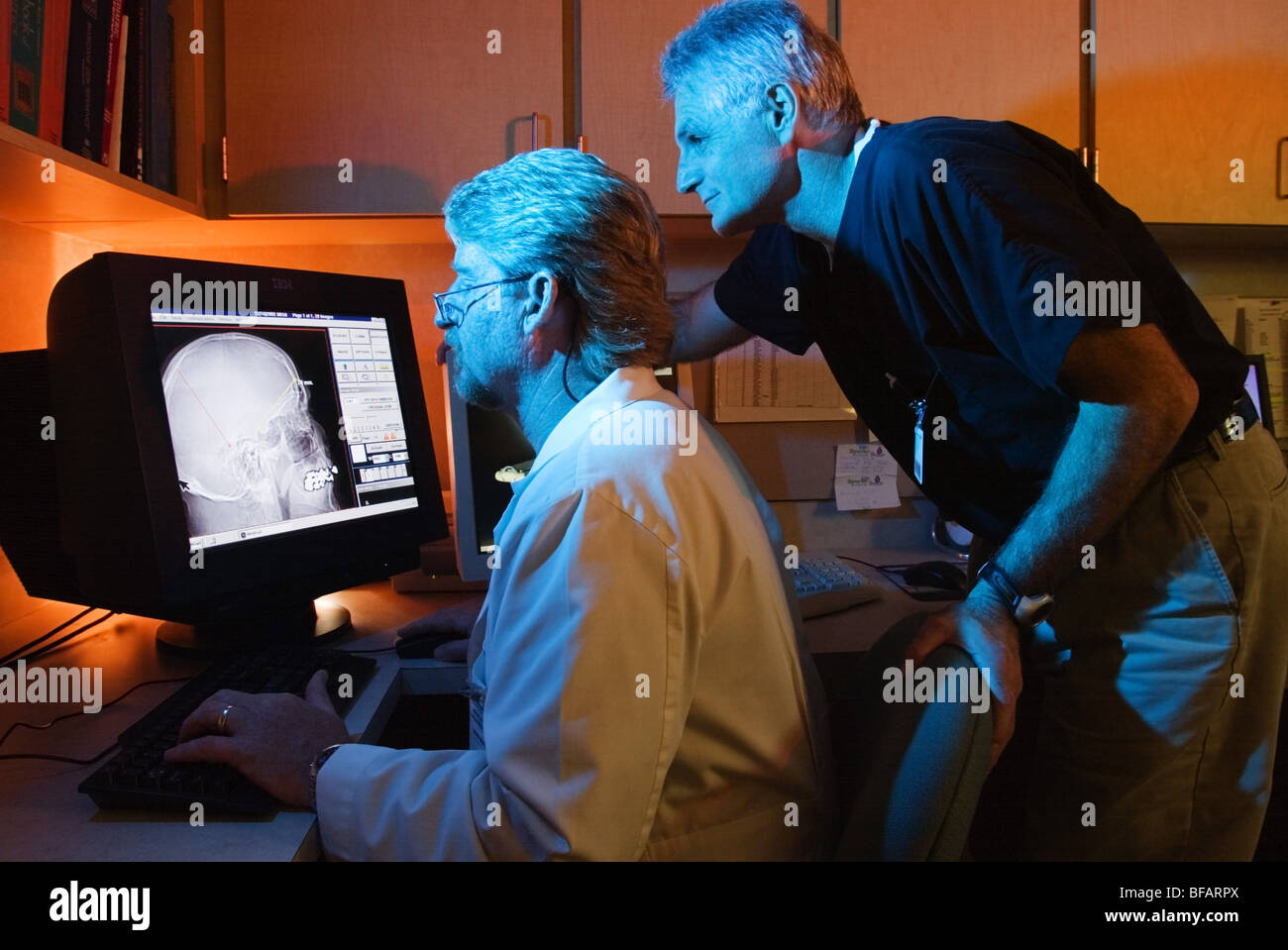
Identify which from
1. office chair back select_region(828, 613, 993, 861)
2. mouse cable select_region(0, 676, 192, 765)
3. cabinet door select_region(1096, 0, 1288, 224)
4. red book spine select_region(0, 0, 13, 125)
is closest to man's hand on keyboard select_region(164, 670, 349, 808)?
mouse cable select_region(0, 676, 192, 765)

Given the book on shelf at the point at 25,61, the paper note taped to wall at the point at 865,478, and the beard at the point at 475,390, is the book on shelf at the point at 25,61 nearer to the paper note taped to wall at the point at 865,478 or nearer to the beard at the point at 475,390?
the beard at the point at 475,390

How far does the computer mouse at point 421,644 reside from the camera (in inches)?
45.1

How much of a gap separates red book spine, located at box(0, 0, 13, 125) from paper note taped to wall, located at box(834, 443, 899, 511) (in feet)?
5.15

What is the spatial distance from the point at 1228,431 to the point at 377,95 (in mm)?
1423

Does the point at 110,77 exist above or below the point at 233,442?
above

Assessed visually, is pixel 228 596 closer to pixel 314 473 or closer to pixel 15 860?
pixel 314 473

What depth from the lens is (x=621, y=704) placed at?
26.8 inches

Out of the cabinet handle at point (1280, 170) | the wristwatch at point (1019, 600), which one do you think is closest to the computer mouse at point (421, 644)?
the wristwatch at point (1019, 600)

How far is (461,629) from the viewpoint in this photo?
3.90 feet

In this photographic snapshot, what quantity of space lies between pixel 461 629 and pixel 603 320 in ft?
1.78

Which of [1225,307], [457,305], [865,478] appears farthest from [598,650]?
[1225,307]

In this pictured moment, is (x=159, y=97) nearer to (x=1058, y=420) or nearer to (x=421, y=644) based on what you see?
(x=421, y=644)

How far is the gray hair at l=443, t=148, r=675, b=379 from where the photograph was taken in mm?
919
